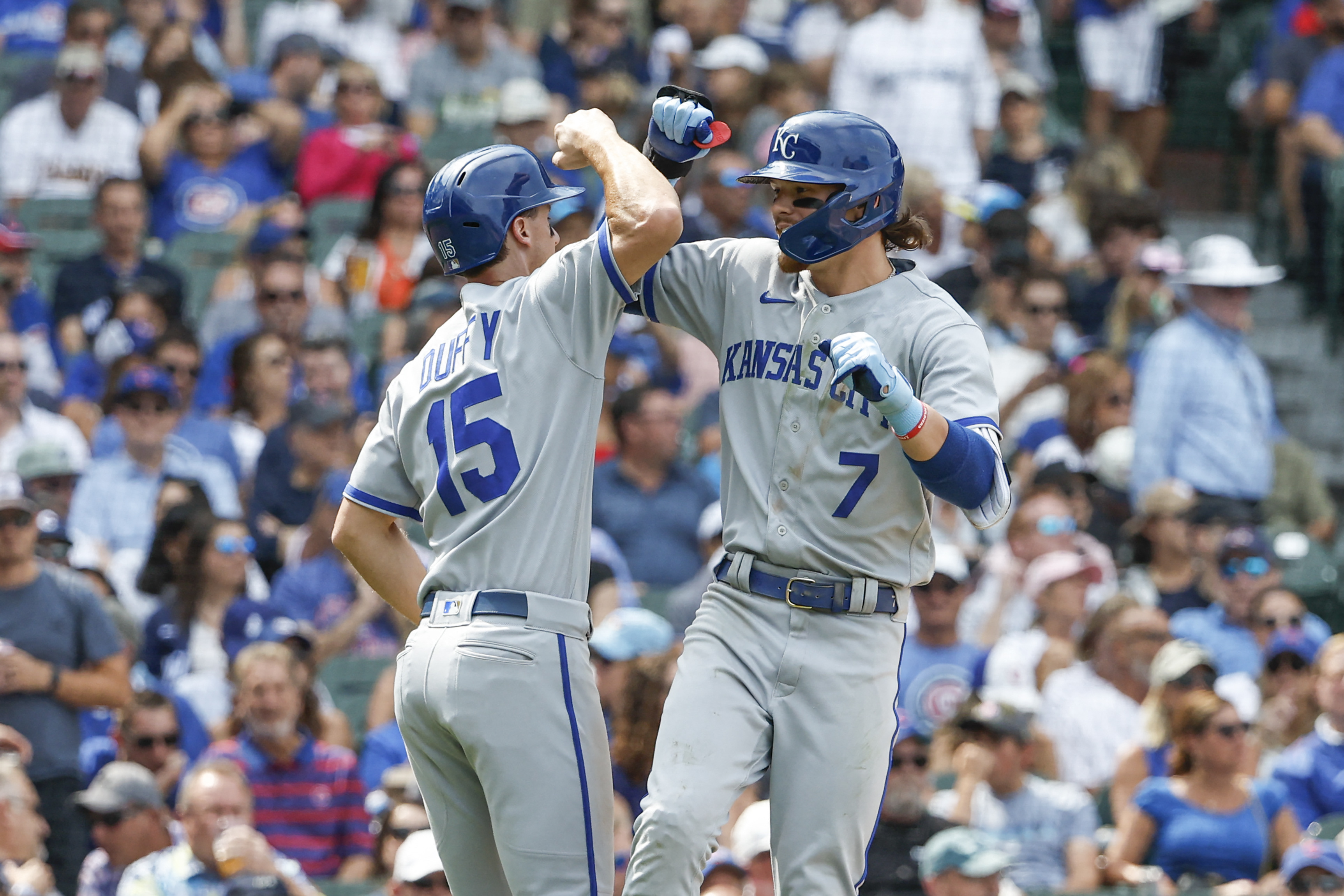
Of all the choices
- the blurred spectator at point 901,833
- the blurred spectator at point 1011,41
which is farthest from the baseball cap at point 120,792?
the blurred spectator at point 1011,41

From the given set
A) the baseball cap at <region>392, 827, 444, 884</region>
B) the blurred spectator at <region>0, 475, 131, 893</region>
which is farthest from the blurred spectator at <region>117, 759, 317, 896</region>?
the blurred spectator at <region>0, 475, 131, 893</region>

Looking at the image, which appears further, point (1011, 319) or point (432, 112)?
point (432, 112)

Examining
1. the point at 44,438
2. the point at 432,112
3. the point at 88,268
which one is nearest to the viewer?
the point at 44,438

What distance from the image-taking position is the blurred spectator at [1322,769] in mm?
7895

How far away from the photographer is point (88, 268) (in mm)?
10414

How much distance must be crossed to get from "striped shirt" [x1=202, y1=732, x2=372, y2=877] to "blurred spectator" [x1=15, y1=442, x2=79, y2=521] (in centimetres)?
189

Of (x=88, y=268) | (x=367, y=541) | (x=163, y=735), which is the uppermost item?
(x=88, y=268)

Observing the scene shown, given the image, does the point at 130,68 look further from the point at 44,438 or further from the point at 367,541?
the point at 367,541

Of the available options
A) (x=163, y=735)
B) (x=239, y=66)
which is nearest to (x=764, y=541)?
(x=163, y=735)

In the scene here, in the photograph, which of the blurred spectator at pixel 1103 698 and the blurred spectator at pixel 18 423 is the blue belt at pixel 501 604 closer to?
the blurred spectator at pixel 1103 698

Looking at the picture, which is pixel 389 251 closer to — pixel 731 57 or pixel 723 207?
pixel 723 207

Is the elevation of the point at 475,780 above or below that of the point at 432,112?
below

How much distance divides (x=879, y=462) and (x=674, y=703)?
0.69 meters

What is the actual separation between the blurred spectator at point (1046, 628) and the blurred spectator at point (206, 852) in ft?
10.0
